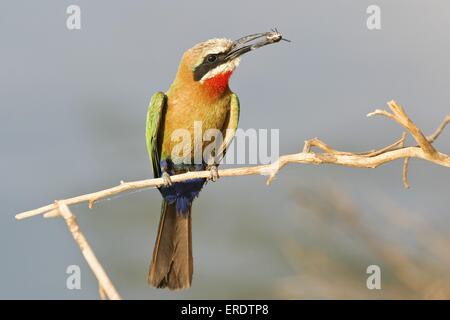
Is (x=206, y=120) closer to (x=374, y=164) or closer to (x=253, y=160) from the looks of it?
(x=253, y=160)

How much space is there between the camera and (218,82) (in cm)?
375

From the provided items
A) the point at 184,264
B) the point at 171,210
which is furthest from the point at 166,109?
the point at 184,264

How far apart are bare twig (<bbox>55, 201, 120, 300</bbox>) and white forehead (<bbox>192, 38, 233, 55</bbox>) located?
2025 millimetres

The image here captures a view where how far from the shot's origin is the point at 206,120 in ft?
12.2

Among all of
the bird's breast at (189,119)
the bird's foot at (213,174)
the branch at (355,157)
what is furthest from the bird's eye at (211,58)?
the branch at (355,157)

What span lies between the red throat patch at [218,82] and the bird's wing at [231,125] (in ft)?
0.35

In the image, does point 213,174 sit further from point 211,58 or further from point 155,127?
point 211,58

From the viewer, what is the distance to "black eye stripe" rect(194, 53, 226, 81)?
373 centimetres

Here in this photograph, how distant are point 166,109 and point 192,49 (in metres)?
0.37

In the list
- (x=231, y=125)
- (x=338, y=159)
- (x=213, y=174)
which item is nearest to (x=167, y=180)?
(x=213, y=174)

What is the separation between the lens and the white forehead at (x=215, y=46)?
3729 millimetres

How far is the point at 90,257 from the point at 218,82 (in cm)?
222

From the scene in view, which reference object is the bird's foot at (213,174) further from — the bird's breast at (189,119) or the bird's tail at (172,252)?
the bird's tail at (172,252)

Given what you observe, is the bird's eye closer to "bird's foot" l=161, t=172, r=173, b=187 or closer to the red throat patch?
the red throat patch
